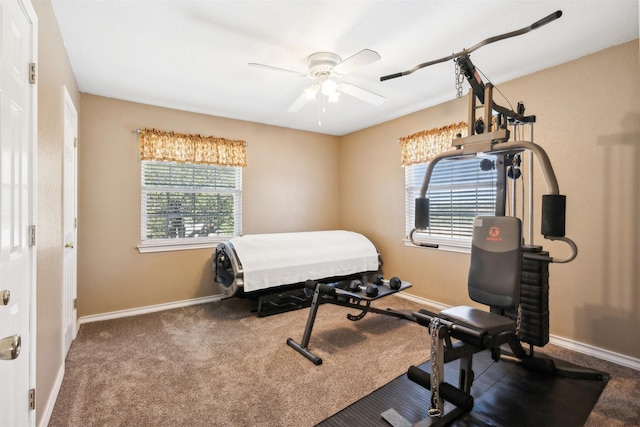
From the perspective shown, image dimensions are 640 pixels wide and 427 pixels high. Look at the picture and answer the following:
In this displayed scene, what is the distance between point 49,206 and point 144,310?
2.22 metres

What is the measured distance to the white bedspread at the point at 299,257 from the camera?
11.3 ft

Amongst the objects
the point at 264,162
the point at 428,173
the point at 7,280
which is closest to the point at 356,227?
the point at 264,162

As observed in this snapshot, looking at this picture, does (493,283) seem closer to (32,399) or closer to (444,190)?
(444,190)

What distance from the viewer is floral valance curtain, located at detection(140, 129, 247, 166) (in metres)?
3.70

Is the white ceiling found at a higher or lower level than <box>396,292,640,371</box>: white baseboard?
→ higher

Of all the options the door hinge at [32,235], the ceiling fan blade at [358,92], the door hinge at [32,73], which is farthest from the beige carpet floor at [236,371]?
the ceiling fan blade at [358,92]

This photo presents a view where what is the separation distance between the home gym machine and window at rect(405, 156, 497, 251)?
884mm

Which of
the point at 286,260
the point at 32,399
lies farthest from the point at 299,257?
the point at 32,399

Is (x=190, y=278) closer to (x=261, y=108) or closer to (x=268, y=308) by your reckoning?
(x=268, y=308)

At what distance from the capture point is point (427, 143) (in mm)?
3838

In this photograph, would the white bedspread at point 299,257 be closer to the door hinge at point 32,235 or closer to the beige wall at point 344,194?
the beige wall at point 344,194

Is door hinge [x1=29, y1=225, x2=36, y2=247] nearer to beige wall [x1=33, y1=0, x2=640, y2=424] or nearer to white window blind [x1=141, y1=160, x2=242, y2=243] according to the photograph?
beige wall [x1=33, y1=0, x2=640, y2=424]

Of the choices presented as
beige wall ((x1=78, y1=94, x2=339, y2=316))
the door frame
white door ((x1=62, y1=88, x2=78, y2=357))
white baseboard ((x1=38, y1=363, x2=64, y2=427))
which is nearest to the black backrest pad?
the door frame

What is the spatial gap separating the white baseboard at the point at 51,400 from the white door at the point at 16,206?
0.26 m
